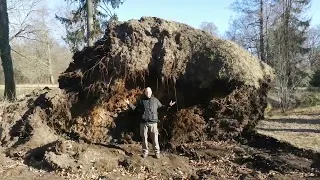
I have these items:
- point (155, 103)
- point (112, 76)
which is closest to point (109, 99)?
point (112, 76)

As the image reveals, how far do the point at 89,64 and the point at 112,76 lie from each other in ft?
2.96

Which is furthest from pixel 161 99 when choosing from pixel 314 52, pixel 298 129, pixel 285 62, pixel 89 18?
pixel 314 52

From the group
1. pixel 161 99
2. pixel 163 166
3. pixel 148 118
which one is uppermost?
pixel 161 99

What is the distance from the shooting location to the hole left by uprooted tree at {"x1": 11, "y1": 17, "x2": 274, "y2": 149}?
1085 centimetres

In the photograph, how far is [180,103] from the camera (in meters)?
11.7

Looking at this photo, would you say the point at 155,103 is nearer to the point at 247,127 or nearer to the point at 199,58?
the point at 199,58

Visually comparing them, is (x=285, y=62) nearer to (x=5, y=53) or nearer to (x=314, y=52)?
(x=5, y=53)

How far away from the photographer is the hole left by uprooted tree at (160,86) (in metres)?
10.9

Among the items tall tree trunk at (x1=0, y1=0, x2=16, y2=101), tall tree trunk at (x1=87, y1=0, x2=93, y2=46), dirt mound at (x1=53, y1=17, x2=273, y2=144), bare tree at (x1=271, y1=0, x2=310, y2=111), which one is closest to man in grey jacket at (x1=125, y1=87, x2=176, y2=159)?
dirt mound at (x1=53, y1=17, x2=273, y2=144)

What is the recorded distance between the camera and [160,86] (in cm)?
1148

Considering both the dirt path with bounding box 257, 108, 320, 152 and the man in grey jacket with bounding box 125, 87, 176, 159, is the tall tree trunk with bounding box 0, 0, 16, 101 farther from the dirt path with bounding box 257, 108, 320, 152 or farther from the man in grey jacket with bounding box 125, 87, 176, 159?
the dirt path with bounding box 257, 108, 320, 152

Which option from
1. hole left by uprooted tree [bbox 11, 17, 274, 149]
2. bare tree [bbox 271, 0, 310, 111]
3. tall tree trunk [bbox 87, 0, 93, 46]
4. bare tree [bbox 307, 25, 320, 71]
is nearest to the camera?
hole left by uprooted tree [bbox 11, 17, 274, 149]

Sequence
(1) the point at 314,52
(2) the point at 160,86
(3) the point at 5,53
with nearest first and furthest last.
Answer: (2) the point at 160,86, (3) the point at 5,53, (1) the point at 314,52

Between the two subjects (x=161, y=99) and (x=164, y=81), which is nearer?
(x=164, y=81)
